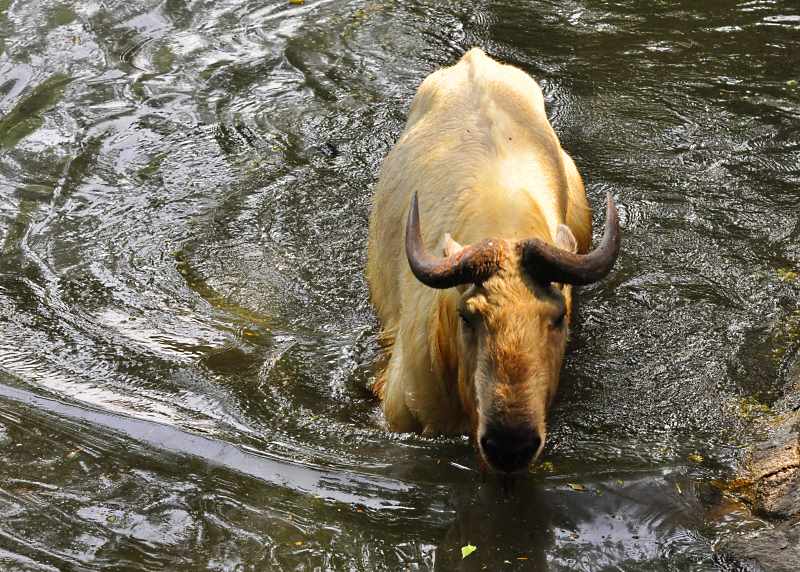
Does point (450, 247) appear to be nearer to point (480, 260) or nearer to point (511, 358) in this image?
point (480, 260)

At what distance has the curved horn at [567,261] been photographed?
5395 millimetres

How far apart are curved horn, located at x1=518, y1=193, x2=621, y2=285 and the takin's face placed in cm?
11

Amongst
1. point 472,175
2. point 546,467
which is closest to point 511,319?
point 546,467

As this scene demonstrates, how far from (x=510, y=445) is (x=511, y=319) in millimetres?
655

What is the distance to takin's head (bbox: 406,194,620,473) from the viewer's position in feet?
17.1

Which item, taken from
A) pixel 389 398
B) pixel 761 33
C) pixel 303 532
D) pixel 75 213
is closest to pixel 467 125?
pixel 389 398

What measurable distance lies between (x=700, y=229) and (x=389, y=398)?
11.1 feet

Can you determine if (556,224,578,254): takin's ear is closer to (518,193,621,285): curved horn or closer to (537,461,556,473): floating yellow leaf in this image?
(518,193,621,285): curved horn

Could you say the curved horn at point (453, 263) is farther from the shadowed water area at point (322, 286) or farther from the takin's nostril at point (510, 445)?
the shadowed water area at point (322, 286)

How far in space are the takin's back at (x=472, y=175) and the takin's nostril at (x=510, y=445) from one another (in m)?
1.27

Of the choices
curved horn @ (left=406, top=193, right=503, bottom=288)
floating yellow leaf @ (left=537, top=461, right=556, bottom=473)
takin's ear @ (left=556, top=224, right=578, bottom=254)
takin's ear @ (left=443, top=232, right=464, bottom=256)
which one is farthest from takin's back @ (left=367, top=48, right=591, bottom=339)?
floating yellow leaf @ (left=537, top=461, right=556, bottom=473)

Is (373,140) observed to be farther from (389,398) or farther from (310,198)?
(389,398)

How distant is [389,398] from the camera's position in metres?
6.79

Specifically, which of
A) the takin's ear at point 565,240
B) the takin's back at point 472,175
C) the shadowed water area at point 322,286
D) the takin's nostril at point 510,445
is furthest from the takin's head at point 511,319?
the shadowed water area at point 322,286
